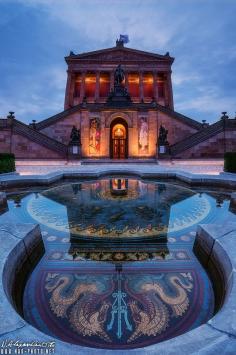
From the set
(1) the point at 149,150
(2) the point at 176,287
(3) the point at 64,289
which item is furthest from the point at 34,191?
(1) the point at 149,150

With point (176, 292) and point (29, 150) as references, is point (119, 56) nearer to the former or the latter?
point (29, 150)

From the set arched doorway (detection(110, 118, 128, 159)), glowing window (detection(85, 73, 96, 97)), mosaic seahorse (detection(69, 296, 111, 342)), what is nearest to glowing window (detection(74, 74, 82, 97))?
glowing window (detection(85, 73, 96, 97))

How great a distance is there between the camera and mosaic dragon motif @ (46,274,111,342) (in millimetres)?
2387

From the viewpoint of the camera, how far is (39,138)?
2588 cm

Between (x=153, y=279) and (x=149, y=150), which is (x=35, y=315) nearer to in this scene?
(x=153, y=279)

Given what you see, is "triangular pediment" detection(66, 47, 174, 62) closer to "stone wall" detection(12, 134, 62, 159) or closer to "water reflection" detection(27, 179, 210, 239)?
"stone wall" detection(12, 134, 62, 159)

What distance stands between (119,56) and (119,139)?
23523 mm

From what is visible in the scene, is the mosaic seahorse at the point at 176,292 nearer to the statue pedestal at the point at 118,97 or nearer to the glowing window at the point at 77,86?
the statue pedestal at the point at 118,97

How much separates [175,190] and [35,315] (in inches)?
275

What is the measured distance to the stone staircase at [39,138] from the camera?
2577cm

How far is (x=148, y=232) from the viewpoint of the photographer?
184 inches

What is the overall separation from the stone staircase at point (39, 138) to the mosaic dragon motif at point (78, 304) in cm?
2351

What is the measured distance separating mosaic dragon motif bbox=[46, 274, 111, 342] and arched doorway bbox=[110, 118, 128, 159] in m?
27.4

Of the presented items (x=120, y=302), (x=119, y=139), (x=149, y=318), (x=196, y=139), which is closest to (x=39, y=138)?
(x=119, y=139)
